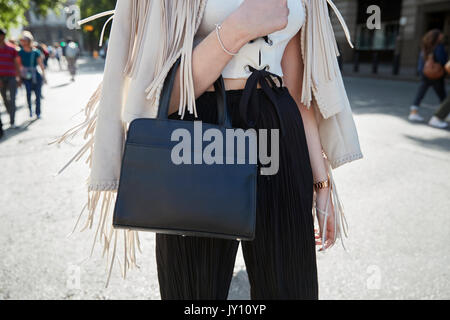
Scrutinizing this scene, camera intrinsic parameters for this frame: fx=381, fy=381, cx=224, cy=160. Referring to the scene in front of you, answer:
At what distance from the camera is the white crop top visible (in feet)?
3.55

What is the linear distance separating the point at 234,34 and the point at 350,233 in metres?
2.40

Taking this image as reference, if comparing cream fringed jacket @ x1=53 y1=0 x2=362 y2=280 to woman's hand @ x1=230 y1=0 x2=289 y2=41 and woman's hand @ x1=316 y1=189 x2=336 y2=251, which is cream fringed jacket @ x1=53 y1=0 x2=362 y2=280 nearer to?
woman's hand @ x1=230 y1=0 x2=289 y2=41

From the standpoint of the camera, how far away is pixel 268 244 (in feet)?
3.83

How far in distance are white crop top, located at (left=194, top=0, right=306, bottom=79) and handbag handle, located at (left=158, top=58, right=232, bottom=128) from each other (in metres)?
0.08

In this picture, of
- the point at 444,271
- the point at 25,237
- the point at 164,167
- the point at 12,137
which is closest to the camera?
the point at 164,167

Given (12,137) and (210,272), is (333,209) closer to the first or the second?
(210,272)

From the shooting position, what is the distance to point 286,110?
1178 millimetres

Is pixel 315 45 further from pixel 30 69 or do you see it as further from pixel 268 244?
pixel 30 69

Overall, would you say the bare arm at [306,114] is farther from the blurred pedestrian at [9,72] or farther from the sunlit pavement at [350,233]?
the blurred pedestrian at [9,72]

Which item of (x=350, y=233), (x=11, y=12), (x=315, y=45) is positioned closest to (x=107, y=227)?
(x=315, y=45)

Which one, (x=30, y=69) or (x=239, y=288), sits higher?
(x=30, y=69)
